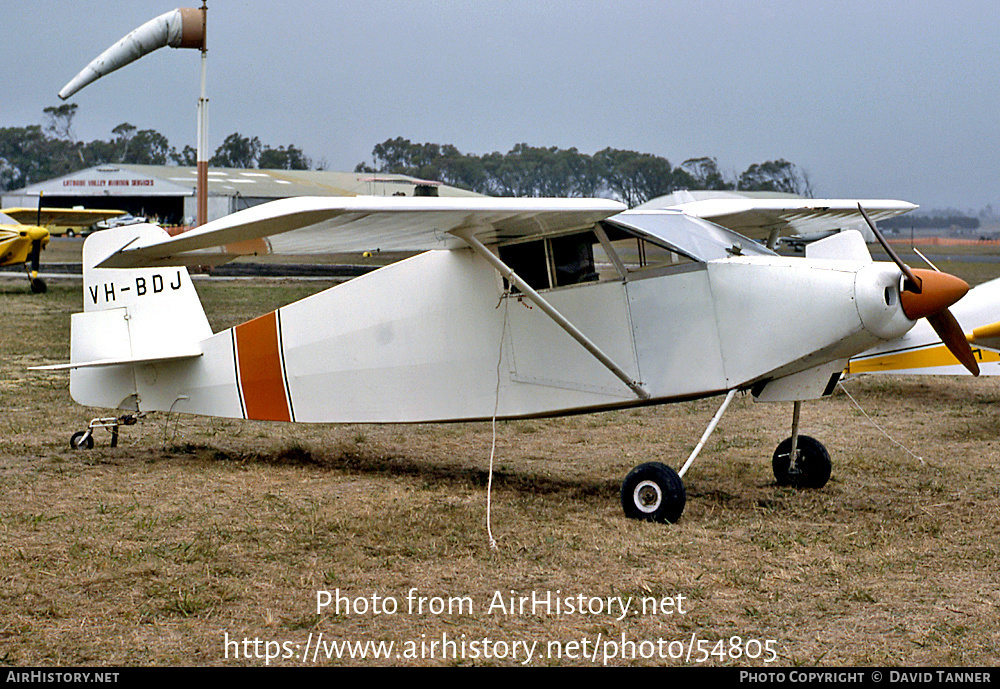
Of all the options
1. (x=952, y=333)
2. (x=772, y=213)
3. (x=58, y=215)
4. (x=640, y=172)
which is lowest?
(x=952, y=333)

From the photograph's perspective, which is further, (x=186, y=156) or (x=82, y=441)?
(x=186, y=156)

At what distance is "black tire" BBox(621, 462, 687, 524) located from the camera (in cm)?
643

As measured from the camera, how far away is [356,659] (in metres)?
4.23

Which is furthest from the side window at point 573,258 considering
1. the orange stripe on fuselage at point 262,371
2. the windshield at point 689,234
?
the orange stripe on fuselage at point 262,371

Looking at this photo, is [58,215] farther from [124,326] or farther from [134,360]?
[134,360]

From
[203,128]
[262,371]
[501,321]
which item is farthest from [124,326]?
[203,128]

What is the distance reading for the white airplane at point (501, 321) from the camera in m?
6.26

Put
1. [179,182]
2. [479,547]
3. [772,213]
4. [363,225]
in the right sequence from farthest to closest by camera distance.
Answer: [179,182]
[772,213]
[363,225]
[479,547]

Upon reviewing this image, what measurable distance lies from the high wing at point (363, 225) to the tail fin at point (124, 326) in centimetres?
144

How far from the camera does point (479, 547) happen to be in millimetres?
5938

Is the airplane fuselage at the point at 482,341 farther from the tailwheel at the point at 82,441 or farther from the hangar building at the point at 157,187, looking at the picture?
the hangar building at the point at 157,187

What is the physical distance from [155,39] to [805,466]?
81.3 ft

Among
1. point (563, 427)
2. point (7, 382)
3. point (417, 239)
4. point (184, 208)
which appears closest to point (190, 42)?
point (7, 382)

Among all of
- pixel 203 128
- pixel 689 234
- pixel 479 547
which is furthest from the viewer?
pixel 203 128
